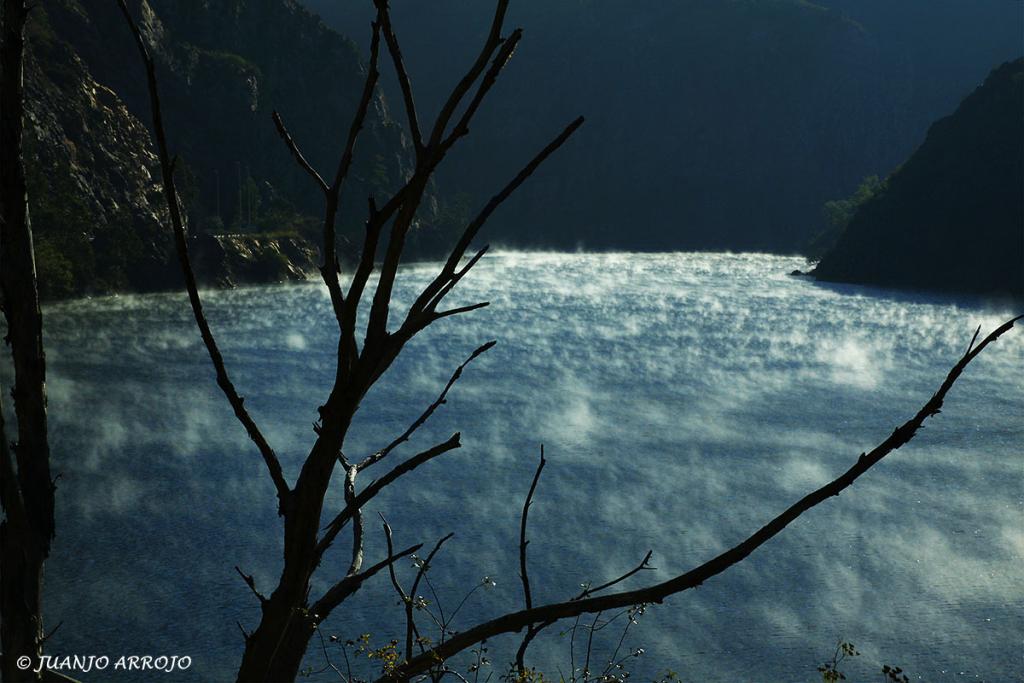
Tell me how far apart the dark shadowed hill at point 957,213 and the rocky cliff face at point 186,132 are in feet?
193

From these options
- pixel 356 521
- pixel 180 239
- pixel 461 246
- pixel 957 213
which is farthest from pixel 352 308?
pixel 957 213

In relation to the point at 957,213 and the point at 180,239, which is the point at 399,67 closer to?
the point at 180,239

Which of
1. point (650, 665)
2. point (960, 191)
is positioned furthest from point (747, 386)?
point (960, 191)

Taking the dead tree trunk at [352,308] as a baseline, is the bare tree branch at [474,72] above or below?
above

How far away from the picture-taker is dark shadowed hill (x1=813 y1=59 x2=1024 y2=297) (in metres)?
92.7

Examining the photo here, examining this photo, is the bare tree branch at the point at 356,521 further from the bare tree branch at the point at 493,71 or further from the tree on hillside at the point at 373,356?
the bare tree branch at the point at 493,71

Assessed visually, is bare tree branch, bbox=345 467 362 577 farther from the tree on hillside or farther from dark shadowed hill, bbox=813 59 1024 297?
dark shadowed hill, bbox=813 59 1024 297

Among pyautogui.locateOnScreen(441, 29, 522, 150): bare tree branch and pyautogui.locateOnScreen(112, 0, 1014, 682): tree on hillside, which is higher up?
pyautogui.locateOnScreen(441, 29, 522, 150): bare tree branch

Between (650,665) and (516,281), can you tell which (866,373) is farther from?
(516,281)

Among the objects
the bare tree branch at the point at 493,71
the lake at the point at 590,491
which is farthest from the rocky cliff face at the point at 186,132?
the bare tree branch at the point at 493,71

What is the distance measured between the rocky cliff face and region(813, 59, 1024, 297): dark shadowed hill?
59.0m

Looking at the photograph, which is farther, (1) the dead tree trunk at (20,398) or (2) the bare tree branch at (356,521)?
(2) the bare tree branch at (356,521)

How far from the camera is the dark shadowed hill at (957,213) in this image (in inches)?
3649

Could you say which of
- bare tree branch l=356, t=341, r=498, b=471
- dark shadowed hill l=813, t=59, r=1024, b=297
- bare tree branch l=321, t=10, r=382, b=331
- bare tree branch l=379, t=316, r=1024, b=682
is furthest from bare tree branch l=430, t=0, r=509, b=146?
dark shadowed hill l=813, t=59, r=1024, b=297
